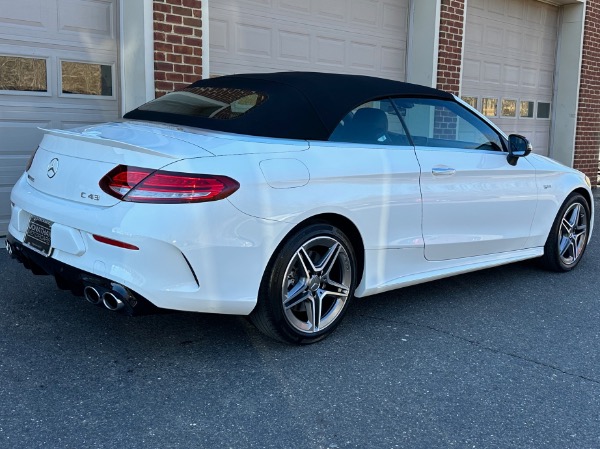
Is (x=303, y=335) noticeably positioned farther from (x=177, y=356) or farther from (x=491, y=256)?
(x=491, y=256)

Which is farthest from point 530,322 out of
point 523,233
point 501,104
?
point 501,104

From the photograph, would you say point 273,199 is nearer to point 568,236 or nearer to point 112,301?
point 112,301

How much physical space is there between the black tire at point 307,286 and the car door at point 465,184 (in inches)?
28.7

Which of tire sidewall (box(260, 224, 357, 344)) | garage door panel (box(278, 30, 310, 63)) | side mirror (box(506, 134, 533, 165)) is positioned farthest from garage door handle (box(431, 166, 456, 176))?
garage door panel (box(278, 30, 310, 63))

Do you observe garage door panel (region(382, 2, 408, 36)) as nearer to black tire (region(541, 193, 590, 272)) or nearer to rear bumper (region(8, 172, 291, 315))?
black tire (region(541, 193, 590, 272))

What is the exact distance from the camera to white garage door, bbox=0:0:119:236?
18.9ft

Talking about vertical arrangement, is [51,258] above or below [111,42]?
below

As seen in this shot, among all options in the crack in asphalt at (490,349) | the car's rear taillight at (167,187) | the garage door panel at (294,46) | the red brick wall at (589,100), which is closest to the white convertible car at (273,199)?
the car's rear taillight at (167,187)

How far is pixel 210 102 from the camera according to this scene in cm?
391

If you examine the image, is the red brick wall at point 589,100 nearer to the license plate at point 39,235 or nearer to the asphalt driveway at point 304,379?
the asphalt driveway at point 304,379

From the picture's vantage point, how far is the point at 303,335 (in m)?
3.53

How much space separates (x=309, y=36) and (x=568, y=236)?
13.0ft

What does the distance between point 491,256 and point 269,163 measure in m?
2.20

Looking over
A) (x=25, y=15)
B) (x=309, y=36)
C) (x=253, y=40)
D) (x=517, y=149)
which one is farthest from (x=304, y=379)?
(x=309, y=36)
